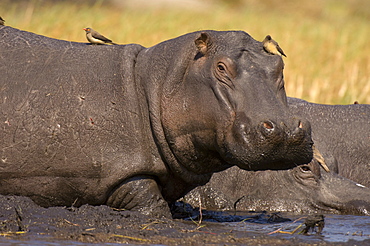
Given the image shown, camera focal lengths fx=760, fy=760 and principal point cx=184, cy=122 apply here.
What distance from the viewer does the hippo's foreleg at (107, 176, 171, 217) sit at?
19.4 ft

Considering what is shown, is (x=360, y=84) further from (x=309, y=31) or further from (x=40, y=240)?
(x=40, y=240)

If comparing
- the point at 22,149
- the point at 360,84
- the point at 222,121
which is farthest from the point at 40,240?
the point at 360,84

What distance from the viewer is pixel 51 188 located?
594 centimetres

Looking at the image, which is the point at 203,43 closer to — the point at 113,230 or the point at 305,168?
the point at 113,230

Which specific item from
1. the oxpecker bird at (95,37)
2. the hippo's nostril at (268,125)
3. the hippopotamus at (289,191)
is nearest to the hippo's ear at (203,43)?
the hippo's nostril at (268,125)

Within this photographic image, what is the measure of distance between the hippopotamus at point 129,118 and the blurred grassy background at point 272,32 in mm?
6203

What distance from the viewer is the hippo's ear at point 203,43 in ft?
19.0

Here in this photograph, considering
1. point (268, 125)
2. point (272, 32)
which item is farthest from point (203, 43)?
Answer: point (272, 32)

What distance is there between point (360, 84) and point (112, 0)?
13.4 m

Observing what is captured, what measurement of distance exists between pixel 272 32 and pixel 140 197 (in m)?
13.0

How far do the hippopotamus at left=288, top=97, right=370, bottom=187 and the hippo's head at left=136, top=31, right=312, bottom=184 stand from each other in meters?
3.41

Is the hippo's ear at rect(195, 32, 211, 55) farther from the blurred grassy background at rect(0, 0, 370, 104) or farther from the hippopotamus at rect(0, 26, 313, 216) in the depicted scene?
the blurred grassy background at rect(0, 0, 370, 104)

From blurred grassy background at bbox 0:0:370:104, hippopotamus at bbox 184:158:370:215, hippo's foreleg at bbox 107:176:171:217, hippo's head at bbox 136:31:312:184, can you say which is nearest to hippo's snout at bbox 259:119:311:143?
hippo's head at bbox 136:31:312:184

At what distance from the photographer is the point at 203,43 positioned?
582 cm
